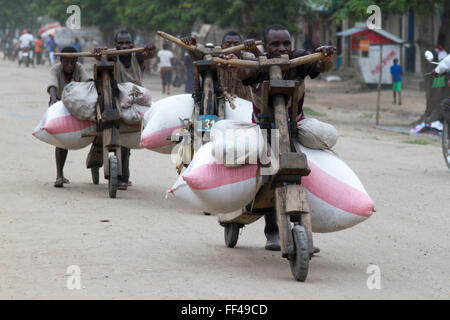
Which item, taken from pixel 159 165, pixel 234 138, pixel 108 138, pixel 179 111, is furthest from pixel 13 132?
pixel 234 138

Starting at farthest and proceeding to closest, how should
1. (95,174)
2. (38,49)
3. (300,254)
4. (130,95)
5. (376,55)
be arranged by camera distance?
(38,49) < (376,55) < (95,174) < (130,95) < (300,254)

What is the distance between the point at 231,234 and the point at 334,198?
1.42 metres

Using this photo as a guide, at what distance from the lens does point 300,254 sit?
558cm

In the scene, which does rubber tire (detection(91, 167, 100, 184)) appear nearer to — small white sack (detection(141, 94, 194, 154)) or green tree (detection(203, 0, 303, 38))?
small white sack (detection(141, 94, 194, 154))

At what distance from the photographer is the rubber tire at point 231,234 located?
7.12 meters

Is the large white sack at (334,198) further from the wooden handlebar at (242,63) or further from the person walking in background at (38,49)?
the person walking in background at (38,49)

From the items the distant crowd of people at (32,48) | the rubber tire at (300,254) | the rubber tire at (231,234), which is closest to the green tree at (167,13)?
the distant crowd of people at (32,48)

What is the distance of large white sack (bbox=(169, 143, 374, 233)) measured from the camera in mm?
5906

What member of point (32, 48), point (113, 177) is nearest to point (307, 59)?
point (113, 177)

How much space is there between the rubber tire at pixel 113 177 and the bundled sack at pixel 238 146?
429cm

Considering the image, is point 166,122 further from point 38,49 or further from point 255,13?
point 38,49

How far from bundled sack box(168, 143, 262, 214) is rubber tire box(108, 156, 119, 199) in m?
4.15

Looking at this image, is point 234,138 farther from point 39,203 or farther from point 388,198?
point 388,198
